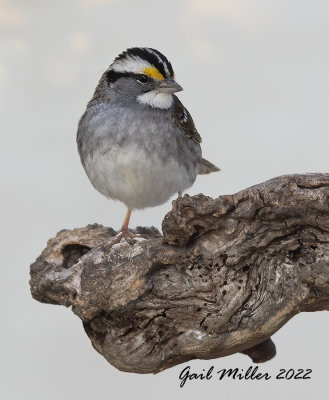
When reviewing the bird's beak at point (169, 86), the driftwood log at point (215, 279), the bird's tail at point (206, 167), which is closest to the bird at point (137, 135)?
the bird's beak at point (169, 86)

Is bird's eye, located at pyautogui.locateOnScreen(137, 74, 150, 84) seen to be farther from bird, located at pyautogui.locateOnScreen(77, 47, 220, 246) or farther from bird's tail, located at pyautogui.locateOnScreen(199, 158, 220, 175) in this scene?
bird's tail, located at pyautogui.locateOnScreen(199, 158, 220, 175)

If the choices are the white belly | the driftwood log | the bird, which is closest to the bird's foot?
the bird

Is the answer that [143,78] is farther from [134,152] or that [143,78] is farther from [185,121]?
[134,152]

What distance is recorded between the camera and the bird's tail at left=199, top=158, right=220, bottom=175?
241 inches

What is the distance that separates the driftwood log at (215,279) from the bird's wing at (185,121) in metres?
1.07

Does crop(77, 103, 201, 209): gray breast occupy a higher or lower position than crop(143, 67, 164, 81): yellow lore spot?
lower

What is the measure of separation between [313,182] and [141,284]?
1.19m

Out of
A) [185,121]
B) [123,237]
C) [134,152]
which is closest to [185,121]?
[185,121]

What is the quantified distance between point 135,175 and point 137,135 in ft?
0.89

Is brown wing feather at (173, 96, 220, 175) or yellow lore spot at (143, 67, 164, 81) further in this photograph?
brown wing feather at (173, 96, 220, 175)

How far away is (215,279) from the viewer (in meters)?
4.29

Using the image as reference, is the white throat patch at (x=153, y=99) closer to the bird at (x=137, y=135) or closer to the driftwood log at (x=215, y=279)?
the bird at (x=137, y=135)

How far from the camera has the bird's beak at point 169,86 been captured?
5082 mm

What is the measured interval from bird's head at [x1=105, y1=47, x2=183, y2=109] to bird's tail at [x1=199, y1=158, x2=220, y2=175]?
2.89 ft
